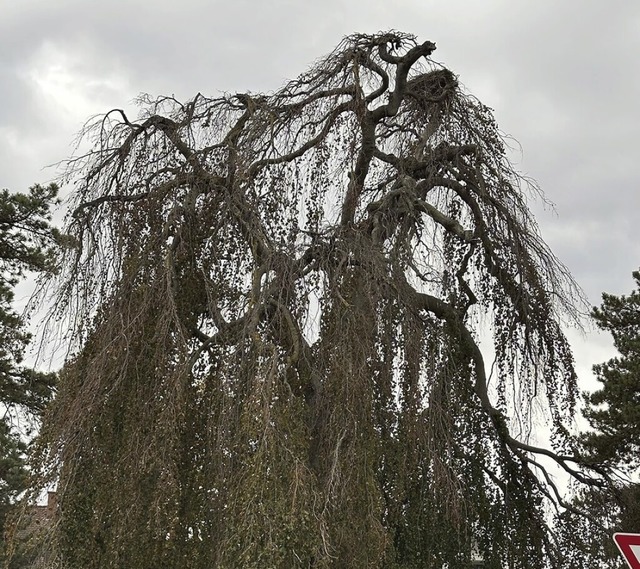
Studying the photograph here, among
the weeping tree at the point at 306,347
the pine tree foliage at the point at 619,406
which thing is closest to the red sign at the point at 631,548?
the weeping tree at the point at 306,347

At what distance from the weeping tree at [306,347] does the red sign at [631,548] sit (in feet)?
4.69

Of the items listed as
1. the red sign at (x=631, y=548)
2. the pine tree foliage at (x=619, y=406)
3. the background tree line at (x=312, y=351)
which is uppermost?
the pine tree foliage at (x=619, y=406)

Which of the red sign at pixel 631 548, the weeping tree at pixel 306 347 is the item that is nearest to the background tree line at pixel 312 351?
the weeping tree at pixel 306 347

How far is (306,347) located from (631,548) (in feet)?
7.80

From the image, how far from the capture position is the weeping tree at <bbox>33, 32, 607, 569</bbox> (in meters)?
4.52

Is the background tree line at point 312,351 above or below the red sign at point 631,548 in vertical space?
above

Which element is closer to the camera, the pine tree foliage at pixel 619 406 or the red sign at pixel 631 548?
the red sign at pixel 631 548

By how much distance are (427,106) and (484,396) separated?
8.09 feet

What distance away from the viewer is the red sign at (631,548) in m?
3.37

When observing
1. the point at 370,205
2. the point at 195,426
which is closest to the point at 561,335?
the point at 370,205

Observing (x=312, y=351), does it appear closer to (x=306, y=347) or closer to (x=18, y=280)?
(x=306, y=347)

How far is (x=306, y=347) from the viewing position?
205 inches

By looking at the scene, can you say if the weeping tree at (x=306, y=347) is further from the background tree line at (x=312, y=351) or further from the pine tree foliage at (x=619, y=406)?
the pine tree foliage at (x=619, y=406)

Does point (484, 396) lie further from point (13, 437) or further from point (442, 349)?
point (13, 437)
